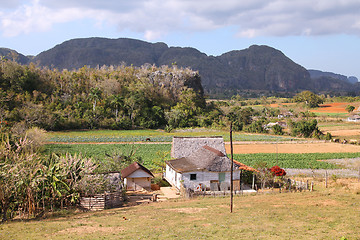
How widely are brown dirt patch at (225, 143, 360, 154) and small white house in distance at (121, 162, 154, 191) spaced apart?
944 inches

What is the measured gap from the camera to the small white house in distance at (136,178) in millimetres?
26312

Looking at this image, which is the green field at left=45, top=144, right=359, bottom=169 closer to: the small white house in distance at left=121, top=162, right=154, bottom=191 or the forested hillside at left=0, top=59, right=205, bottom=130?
the small white house in distance at left=121, top=162, right=154, bottom=191

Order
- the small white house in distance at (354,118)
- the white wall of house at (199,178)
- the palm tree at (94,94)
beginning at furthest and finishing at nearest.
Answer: the small white house in distance at (354,118) → the palm tree at (94,94) → the white wall of house at (199,178)

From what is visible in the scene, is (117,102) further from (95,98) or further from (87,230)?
(87,230)

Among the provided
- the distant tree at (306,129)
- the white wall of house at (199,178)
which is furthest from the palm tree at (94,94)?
the white wall of house at (199,178)

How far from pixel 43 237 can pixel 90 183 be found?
7.23 metres

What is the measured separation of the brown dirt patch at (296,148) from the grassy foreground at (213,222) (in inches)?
1116

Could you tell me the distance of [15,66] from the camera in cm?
7981

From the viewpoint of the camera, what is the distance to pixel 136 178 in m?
26.6

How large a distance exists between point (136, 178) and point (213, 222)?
12224 mm

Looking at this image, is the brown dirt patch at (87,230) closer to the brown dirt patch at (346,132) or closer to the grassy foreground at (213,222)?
the grassy foreground at (213,222)

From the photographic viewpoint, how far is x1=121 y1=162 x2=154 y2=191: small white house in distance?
1036 inches

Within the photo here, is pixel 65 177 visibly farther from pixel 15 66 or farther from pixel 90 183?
pixel 15 66

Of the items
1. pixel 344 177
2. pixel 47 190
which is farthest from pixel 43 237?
Result: pixel 344 177
